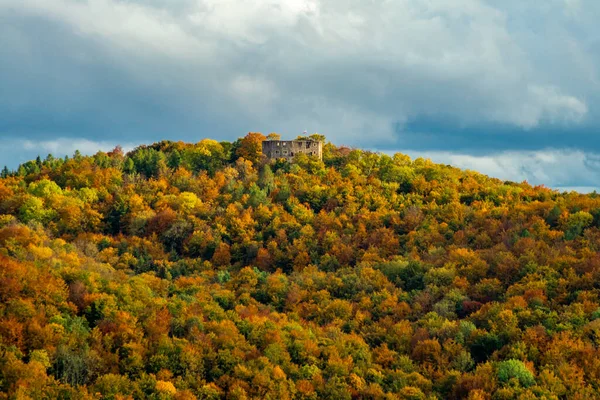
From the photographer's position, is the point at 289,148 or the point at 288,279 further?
the point at 289,148

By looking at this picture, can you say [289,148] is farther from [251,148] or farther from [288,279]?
[288,279]

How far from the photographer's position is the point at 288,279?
106938 mm

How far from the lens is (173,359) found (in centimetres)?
7525

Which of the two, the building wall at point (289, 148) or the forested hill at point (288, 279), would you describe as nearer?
the forested hill at point (288, 279)

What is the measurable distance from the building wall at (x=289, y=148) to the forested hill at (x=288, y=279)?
269cm

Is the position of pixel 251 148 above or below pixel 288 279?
above

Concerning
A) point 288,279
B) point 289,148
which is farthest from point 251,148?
point 288,279

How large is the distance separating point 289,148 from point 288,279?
46915 millimetres

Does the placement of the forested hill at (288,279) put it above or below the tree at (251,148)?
below

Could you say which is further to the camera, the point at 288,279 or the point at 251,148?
the point at 251,148

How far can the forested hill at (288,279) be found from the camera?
73125mm

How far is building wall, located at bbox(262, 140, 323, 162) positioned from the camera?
148 meters

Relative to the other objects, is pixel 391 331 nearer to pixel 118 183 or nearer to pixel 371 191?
pixel 371 191

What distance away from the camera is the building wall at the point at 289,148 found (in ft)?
486
